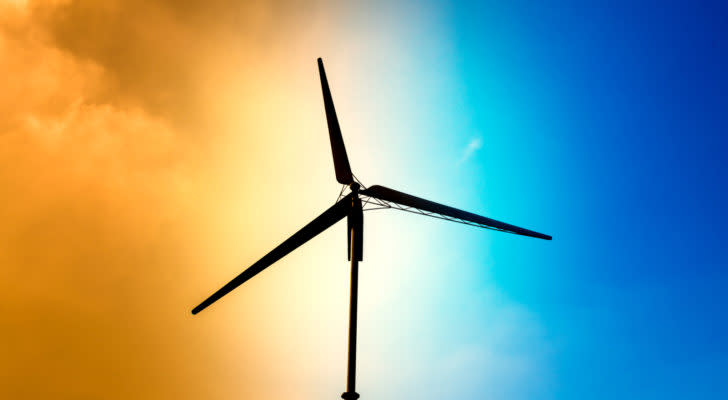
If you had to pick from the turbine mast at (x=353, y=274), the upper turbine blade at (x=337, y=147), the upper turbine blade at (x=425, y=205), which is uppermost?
the upper turbine blade at (x=337, y=147)

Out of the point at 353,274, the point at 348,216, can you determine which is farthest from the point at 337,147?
the point at 353,274

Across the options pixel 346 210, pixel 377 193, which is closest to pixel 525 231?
pixel 377 193

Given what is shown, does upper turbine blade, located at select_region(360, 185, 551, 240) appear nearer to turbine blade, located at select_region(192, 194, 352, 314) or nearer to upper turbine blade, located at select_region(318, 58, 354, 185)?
upper turbine blade, located at select_region(318, 58, 354, 185)

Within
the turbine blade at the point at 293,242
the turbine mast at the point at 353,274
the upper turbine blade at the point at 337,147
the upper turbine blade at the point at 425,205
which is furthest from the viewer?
the upper turbine blade at the point at 337,147

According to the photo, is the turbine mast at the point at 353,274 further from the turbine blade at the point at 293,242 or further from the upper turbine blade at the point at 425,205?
the upper turbine blade at the point at 425,205

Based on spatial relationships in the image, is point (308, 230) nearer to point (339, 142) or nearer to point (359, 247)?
point (359, 247)

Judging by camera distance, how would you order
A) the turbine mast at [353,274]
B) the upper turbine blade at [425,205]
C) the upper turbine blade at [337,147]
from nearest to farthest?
the turbine mast at [353,274], the upper turbine blade at [425,205], the upper turbine blade at [337,147]

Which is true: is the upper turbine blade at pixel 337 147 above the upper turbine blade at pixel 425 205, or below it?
above

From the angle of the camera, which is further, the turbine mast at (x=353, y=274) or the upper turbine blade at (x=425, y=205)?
the upper turbine blade at (x=425, y=205)

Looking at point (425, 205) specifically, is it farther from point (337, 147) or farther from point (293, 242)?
point (293, 242)
